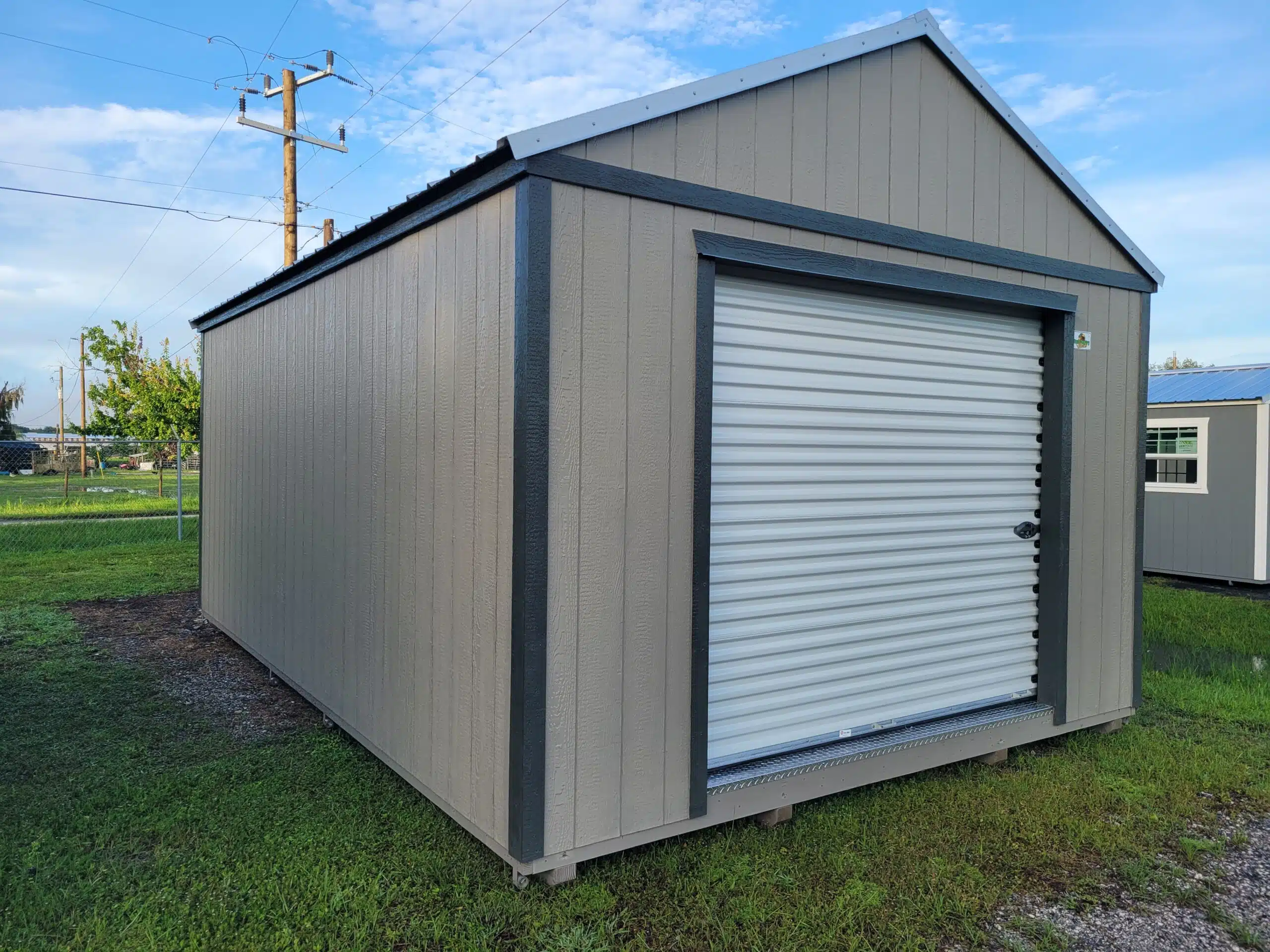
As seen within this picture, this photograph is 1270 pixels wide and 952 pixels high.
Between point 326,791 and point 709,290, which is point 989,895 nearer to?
point 709,290

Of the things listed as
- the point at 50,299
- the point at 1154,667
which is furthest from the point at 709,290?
the point at 50,299

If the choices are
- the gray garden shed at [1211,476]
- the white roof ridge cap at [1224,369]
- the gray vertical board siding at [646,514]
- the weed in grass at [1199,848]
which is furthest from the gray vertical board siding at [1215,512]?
the gray vertical board siding at [646,514]

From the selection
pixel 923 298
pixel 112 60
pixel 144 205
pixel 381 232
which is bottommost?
pixel 923 298

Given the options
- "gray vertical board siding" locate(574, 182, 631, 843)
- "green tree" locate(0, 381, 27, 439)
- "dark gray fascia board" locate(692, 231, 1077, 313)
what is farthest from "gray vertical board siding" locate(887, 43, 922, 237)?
"green tree" locate(0, 381, 27, 439)

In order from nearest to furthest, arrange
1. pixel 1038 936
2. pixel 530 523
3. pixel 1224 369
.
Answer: pixel 1038 936
pixel 530 523
pixel 1224 369

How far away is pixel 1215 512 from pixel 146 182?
59.4 ft

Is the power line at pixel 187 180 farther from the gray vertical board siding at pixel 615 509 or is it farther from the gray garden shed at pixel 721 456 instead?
the gray vertical board siding at pixel 615 509

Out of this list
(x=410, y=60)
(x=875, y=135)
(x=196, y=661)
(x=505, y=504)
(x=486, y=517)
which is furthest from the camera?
(x=410, y=60)

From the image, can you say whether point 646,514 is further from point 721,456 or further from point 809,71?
point 809,71

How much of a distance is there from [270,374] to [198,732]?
2.28 metres

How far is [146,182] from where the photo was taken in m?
15.7

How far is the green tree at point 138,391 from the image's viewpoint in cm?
1709

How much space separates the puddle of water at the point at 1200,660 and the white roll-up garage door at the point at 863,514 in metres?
2.38

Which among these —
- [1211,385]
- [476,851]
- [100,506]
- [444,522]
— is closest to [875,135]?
[444,522]
